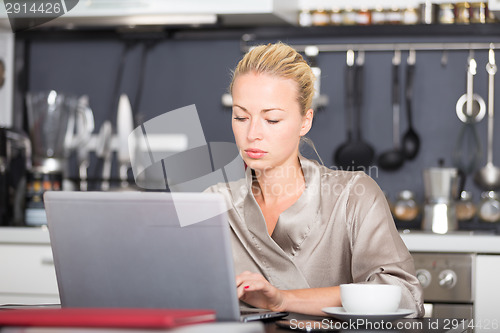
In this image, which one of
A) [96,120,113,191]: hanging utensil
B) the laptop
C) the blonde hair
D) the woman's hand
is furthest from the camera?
[96,120,113,191]: hanging utensil

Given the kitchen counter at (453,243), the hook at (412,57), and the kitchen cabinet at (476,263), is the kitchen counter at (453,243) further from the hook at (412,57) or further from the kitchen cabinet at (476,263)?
the hook at (412,57)

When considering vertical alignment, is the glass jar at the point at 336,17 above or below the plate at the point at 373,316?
above

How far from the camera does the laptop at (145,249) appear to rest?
34.2 inches

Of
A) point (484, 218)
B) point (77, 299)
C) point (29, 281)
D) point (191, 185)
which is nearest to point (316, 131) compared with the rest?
point (191, 185)

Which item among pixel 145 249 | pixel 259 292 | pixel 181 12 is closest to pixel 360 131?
pixel 181 12

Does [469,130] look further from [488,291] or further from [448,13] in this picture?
[488,291]

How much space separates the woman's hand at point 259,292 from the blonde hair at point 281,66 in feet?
1.81

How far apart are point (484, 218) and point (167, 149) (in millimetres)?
1255

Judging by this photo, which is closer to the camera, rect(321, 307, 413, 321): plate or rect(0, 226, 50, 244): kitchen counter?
rect(321, 307, 413, 321): plate

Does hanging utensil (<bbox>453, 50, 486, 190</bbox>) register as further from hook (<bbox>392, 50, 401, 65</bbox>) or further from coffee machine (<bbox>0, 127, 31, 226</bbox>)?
coffee machine (<bbox>0, 127, 31, 226</bbox>)

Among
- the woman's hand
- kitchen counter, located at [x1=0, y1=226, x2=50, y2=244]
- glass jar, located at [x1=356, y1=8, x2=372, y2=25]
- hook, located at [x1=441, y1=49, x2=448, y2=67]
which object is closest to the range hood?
glass jar, located at [x1=356, y1=8, x2=372, y2=25]

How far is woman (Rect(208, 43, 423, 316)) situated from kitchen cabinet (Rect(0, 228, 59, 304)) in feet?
3.23

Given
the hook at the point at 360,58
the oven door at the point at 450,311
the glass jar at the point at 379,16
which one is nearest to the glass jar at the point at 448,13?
the glass jar at the point at 379,16

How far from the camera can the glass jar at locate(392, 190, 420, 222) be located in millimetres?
2596
